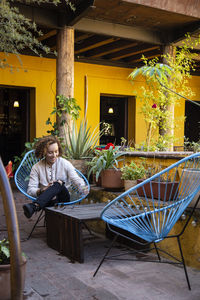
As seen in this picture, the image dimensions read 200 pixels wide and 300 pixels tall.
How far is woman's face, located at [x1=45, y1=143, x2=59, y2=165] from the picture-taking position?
3727 mm

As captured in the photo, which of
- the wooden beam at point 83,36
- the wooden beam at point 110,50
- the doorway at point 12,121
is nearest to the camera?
the wooden beam at point 83,36

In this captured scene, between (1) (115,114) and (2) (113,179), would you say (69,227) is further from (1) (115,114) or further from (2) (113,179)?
(1) (115,114)

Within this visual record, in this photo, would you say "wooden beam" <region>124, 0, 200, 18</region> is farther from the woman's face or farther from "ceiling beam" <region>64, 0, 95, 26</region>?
the woman's face

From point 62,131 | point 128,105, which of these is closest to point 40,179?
A: point 62,131

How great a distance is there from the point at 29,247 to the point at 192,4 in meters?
5.48

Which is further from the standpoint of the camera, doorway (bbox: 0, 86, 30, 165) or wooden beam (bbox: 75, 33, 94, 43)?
doorway (bbox: 0, 86, 30, 165)

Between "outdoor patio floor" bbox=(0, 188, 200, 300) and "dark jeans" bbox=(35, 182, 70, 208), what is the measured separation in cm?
46

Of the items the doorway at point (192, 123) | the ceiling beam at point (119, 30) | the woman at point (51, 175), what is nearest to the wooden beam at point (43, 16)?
the ceiling beam at point (119, 30)

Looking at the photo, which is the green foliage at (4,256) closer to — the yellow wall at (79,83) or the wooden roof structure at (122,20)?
the wooden roof structure at (122,20)

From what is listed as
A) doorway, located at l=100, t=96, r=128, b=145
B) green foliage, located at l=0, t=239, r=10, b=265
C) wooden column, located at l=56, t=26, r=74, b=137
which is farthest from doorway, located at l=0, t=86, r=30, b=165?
green foliage, located at l=0, t=239, r=10, b=265

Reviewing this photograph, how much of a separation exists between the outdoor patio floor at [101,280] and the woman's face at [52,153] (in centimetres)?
93

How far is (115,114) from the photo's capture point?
11.4 m

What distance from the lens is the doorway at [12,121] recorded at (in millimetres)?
9992

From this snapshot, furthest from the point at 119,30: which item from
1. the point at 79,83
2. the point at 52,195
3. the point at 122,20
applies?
the point at 52,195
